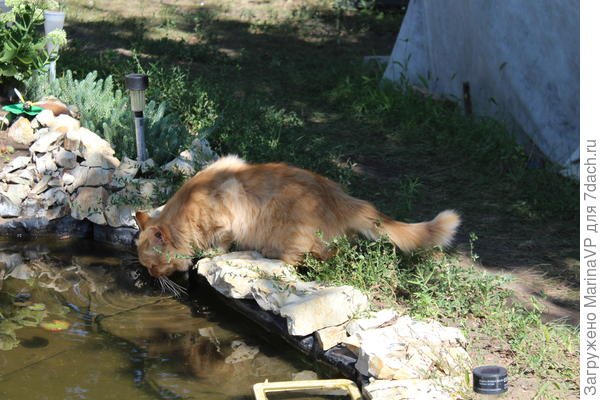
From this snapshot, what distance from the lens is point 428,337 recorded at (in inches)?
222

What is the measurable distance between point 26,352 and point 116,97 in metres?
4.04

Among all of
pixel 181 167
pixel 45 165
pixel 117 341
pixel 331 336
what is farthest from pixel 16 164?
pixel 331 336

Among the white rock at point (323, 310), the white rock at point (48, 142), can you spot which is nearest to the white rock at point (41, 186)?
the white rock at point (48, 142)

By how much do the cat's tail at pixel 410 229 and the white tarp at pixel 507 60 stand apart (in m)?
3.04

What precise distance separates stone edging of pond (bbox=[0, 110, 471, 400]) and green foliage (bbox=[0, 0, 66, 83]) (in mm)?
761

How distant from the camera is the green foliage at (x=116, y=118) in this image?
28.8ft

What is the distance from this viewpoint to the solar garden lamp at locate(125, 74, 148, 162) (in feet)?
26.9

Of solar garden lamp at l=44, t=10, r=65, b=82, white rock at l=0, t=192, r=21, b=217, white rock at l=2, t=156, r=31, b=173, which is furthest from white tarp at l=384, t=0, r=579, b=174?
white rock at l=0, t=192, r=21, b=217

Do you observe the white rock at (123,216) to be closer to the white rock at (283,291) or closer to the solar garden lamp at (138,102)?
the solar garden lamp at (138,102)

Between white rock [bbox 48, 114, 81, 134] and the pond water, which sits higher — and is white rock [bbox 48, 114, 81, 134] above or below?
above

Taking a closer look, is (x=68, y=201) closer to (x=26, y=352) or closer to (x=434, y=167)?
(x=26, y=352)

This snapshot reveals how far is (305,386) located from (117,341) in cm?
159

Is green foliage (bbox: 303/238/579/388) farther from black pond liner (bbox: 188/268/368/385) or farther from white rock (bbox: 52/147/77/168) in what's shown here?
white rock (bbox: 52/147/77/168)

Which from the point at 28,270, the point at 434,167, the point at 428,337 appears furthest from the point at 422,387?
the point at 434,167
